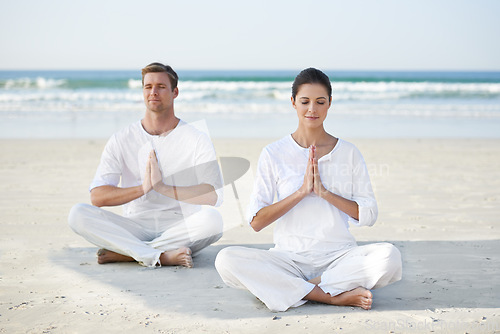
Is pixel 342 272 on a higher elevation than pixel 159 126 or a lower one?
lower

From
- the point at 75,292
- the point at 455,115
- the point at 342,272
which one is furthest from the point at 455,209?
the point at 455,115

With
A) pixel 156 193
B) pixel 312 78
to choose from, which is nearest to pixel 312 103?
pixel 312 78

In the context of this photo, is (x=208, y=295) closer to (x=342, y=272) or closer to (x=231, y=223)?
(x=342, y=272)

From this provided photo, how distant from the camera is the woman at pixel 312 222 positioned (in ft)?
10.2

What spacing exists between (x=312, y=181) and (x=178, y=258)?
1345 mm

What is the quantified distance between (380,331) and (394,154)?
24.4 ft

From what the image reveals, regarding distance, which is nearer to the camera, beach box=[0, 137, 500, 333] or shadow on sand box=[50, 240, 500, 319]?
beach box=[0, 137, 500, 333]

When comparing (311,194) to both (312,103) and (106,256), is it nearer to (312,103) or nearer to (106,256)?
(312,103)

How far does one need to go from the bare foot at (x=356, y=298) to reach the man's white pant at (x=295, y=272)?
0.10 feet

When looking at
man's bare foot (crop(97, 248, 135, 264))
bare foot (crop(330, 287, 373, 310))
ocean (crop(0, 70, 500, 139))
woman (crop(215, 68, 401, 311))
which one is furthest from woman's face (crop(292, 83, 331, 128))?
ocean (crop(0, 70, 500, 139))

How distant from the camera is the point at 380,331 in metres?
2.79

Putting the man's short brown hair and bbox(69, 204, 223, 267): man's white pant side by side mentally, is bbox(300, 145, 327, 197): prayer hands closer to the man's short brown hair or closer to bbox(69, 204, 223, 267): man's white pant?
bbox(69, 204, 223, 267): man's white pant

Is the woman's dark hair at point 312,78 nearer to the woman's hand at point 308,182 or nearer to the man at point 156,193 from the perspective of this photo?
the woman's hand at point 308,182

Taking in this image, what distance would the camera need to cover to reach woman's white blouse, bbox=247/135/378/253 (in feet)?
10.6
